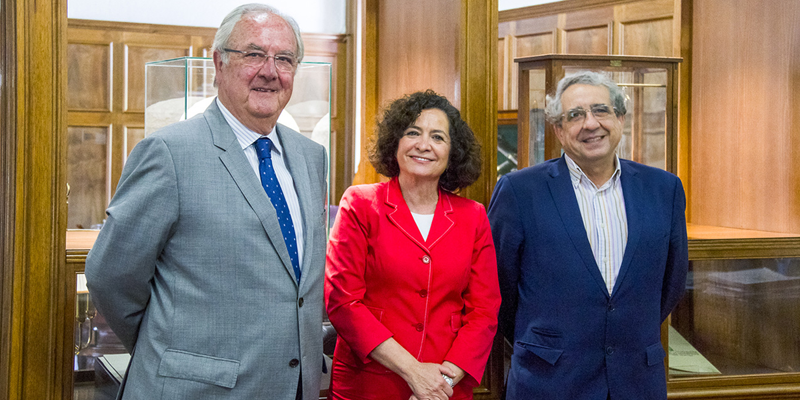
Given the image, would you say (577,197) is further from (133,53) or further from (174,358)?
(133,53)

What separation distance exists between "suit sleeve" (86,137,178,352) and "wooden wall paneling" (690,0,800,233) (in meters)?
2.87

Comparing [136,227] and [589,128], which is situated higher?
[589,128]

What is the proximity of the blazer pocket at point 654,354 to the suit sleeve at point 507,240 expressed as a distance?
0.43 m

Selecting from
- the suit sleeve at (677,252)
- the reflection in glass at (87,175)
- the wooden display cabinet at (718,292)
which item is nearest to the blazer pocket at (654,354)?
the suit sleeve at (677,252)

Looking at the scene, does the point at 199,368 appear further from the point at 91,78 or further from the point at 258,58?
the point at 91,78

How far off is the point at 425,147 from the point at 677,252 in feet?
2.95

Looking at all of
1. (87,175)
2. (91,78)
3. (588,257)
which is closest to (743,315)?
(588,257)

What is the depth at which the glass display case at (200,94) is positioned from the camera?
2.57 meters

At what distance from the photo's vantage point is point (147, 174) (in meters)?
1.46

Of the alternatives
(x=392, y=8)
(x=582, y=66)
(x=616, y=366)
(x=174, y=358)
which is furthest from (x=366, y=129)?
(x=174, y=358)

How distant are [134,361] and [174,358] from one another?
0.15 metres

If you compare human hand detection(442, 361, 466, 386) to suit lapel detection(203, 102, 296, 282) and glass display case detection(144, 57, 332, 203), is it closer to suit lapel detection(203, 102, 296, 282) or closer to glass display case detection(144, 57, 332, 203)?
suit lapel detection(203, 102, 296, 282)

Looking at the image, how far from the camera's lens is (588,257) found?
197 centimetres

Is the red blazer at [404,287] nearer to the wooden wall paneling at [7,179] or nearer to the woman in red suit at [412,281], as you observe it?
the woman in red suit at [412,281]
